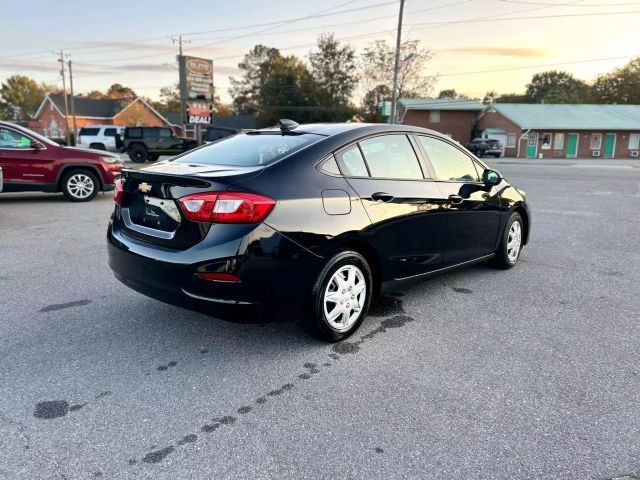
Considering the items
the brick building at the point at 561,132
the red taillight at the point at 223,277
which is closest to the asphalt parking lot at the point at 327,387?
the red taillight at the point at 223,277

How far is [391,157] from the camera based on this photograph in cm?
405

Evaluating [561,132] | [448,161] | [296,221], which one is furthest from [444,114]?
[296,221]

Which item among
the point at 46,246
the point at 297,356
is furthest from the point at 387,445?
the point at 46,246

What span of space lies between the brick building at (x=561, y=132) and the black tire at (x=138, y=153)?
113 ft

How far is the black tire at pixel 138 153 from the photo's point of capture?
2597 cm

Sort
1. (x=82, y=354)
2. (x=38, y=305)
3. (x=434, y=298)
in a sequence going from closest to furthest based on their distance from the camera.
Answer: (x=82, y=354) < (x=38, y=305) < (x=434, y=298)

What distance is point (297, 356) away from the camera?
3.41 metres

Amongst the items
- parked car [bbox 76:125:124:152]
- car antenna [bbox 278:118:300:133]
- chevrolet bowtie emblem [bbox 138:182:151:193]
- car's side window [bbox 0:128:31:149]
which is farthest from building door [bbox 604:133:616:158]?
chevrolet bowtie emblem [bbox 138:182:151:193]

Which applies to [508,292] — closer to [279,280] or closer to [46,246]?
[279,280]

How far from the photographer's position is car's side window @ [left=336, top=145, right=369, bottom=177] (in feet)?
11.9

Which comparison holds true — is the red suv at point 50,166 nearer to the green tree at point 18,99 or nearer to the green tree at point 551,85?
the green tree at point 551,85

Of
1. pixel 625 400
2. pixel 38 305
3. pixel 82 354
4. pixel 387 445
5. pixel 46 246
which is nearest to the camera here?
pixel 387 445

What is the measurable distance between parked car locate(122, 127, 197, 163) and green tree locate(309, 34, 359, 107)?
1411 inches

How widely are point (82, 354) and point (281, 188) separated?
1.80 metres
